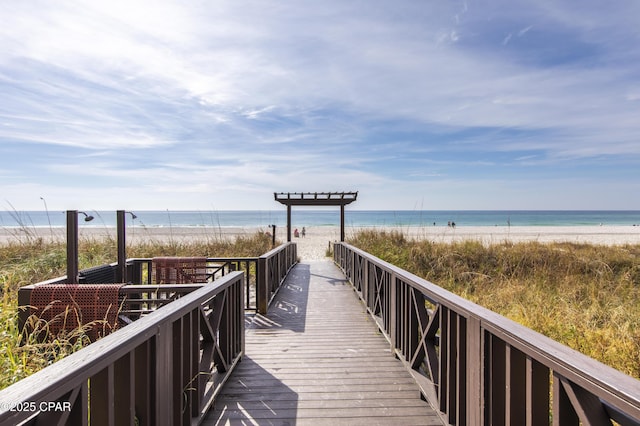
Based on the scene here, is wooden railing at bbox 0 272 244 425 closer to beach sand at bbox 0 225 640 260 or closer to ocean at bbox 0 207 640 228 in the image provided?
beach sand at bbox 0 225 640 260

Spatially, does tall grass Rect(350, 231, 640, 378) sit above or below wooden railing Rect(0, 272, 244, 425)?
below

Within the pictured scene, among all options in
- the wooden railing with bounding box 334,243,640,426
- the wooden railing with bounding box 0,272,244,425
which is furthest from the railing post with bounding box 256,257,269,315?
the wooden railing with bounding box 334,243,640,426

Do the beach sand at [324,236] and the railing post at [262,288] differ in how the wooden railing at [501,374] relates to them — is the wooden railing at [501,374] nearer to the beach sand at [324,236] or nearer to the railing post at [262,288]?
the railing post at [262,288]

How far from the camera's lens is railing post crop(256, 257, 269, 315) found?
5.57 m

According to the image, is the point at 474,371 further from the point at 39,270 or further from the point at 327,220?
the point at 327,220

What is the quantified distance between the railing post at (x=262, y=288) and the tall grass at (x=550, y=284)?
3.76 meters

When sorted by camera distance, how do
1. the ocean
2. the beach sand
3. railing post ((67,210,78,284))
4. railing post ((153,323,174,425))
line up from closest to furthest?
1. railing post ((153,323,174,425))
2. railing post ((67,210,78,284))
3. the beach sand
4. the ocean

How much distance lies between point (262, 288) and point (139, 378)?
4036 millimetres

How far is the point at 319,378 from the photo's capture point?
3.25 metres

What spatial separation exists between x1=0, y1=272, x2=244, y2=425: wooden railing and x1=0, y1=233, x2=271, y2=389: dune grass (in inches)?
32.4

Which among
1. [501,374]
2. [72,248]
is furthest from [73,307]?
[501,374]

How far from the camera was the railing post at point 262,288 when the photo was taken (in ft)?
18.3

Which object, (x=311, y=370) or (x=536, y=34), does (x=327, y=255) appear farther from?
(x=311, y=370)

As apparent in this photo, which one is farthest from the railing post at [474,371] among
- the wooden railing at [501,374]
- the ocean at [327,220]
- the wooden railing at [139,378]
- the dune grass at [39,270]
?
the ocean at [327,220]
